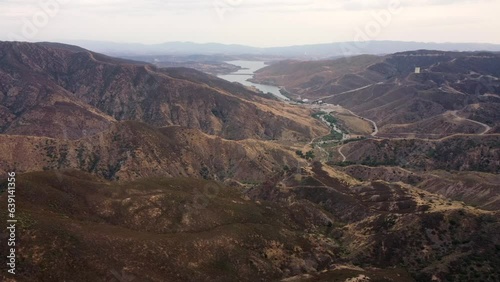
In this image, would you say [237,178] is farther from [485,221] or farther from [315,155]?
[485,221]

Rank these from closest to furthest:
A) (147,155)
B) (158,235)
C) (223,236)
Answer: (158,235) < (223,236) < (147,155)

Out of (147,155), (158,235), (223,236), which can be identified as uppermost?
(158,235)

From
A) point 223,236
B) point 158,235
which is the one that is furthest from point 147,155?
point 223,236

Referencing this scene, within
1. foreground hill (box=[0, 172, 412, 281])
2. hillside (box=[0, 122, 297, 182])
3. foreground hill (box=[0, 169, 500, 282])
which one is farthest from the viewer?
hillside (box=[0, 122, 297, 182])

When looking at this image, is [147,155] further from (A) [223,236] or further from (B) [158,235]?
(A) [223,236]

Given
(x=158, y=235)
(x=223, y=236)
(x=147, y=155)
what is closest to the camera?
(x=158, y=235)

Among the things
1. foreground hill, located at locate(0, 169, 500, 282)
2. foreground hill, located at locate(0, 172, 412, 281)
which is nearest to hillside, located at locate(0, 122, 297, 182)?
foreground hill, located at locate(0, 169, 500, 282)

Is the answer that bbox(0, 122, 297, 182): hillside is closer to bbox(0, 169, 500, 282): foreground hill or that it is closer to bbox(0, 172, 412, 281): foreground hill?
bbox(0, 169, 500, 282): foreground hill

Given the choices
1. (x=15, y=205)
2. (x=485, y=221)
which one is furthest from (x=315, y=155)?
(x=15, y=205)

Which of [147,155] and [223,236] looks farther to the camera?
[147,155]

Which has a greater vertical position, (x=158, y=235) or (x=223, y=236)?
(x=158, y=235)

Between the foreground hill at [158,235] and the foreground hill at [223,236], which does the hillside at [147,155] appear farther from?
the foreground hill at [158,235]

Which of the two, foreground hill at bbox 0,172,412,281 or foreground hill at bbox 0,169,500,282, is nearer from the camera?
foreground hill at bbox 0,172,412,281
